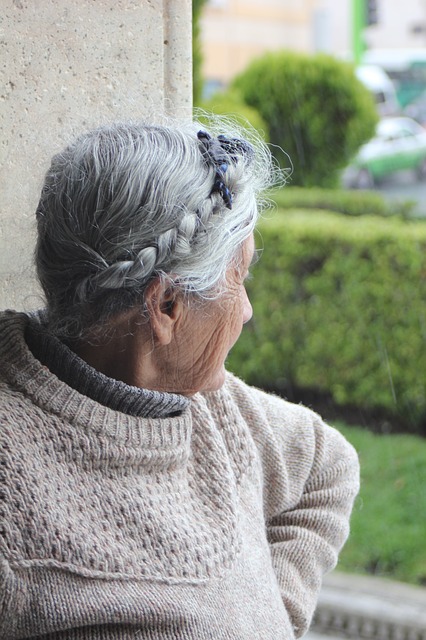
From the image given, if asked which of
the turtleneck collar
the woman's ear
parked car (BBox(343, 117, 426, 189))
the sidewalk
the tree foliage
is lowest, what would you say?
the sidewalk

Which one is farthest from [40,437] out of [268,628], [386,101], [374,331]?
[386,101]

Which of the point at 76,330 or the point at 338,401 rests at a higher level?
the point at 76,330

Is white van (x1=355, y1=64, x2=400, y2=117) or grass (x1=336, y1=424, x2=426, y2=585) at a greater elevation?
white van (x1=355, y1=64, x2=400, y2=117)

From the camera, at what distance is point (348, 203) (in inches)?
281

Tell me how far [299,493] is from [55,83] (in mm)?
923

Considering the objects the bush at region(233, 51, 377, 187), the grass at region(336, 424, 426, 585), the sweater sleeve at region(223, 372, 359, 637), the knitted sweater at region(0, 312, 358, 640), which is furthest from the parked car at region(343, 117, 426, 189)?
the knitted sweater at region(0, 312, 358, 640)

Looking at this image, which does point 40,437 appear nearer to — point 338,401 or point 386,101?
point 338,401

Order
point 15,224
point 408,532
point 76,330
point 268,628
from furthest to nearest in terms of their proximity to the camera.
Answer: point 408,532 → point 15,224 → point 268,628 → point 76,330

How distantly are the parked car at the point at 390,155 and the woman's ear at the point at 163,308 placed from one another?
15.4 meters

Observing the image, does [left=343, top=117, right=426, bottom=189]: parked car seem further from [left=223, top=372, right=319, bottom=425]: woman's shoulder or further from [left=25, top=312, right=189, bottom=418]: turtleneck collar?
[left=25, top=312, right=189, bottom=418]: turtleneck collar

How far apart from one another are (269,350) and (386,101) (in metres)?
15.5

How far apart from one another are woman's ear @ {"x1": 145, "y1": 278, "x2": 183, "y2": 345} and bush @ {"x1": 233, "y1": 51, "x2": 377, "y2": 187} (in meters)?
7.94

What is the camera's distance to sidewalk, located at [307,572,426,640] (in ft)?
11.8

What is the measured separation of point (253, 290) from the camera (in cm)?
612
